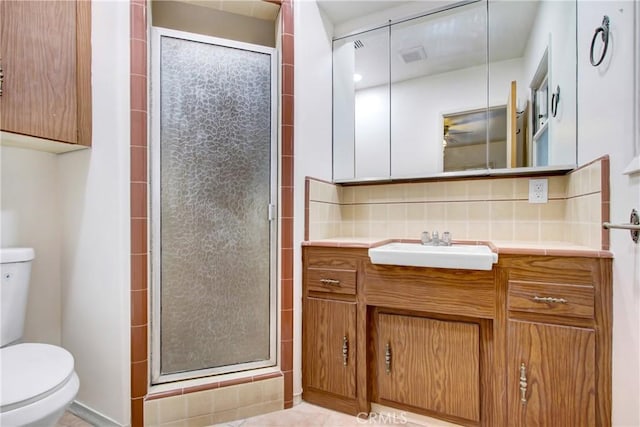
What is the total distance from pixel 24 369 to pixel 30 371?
33 mm

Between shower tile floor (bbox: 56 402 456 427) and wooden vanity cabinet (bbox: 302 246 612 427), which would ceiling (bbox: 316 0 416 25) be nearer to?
wooden vanity cabinet (bbox: 302 246 612 427)

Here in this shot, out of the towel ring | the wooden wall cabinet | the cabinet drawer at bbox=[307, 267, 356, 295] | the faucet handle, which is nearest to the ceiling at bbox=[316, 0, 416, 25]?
the towel ring

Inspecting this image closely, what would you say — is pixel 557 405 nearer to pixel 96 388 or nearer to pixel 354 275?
pixel 354 275

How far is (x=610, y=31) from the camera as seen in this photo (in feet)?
3.59

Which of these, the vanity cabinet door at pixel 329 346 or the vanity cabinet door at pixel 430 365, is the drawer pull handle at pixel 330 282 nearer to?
the vanity cabinet door at pixel 329 346

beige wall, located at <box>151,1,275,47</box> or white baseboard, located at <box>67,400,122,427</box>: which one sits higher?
beige wall, located at <box>151,1,275,47</box>

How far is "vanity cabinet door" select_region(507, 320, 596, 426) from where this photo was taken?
1.18m

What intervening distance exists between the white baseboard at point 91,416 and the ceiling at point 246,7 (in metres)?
2.08

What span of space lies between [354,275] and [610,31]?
1.36m

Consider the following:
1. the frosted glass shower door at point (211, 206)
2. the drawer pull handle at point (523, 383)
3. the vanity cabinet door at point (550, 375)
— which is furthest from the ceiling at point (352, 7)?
the drawer pull handle at point (523, 383)

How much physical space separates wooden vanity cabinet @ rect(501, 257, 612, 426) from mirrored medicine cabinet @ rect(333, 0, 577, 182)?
0.59m

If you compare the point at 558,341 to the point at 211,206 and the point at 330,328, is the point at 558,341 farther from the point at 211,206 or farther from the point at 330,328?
the point at 211,206

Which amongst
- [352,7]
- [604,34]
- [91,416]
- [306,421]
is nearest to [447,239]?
[604,34]

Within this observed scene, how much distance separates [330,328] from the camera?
1.61 metres
